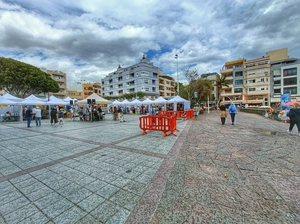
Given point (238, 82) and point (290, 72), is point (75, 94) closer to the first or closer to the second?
point (238, 82)

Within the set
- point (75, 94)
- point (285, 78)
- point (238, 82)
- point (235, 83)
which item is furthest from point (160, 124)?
point (75, 94)

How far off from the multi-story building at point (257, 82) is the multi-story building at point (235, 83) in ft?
3.62

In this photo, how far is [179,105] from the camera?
90.1 ft

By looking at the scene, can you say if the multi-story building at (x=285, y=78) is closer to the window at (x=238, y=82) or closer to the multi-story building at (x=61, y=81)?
the window at (x=238, y=82)

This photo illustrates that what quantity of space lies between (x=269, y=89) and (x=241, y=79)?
7915 millimetres

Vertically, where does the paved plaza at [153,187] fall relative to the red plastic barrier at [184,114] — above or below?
below

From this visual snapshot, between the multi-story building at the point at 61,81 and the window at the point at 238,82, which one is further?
the multi-story building at the point at 61,81

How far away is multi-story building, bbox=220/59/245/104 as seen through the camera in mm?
44375

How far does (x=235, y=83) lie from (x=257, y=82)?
5.76 metres

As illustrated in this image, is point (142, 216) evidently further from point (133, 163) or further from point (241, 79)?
point (241, 79)

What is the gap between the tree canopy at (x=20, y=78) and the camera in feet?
76.7

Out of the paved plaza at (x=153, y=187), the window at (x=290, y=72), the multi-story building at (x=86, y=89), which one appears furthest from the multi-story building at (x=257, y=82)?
the multi-story building at (x=86, y=89)

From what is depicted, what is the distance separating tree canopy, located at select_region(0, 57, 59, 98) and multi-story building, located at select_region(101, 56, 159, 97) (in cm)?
2447

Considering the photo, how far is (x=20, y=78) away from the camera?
24.8 m
